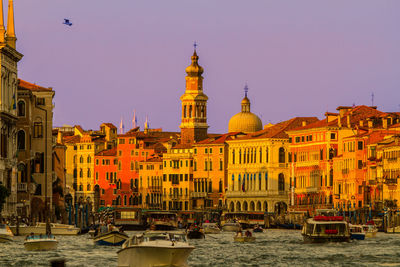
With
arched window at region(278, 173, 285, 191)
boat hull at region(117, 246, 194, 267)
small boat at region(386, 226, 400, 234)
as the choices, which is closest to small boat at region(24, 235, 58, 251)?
boat hull at region(117, 246, 194, 267)

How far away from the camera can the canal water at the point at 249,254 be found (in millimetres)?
68750

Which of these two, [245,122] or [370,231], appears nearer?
[370,231]

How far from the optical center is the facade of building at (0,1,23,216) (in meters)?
96.2

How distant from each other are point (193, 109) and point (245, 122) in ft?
19.9

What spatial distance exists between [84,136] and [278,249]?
108 metres

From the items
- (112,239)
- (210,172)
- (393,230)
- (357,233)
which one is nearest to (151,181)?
(210,172)

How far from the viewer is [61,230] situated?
10044 centimetres

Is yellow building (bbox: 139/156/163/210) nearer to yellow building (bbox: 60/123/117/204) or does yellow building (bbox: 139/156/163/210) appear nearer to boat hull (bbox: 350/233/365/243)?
yellow building (bbox: 60/123/117/204)

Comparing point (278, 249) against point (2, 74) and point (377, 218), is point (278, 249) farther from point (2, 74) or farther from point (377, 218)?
point (377, 218)

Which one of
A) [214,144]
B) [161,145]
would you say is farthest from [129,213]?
[161,145]

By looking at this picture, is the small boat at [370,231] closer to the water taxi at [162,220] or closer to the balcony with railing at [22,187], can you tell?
the water taxi at [162,220]

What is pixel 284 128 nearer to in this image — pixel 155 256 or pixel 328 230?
pixel 328 230

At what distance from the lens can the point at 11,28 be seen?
10344cm

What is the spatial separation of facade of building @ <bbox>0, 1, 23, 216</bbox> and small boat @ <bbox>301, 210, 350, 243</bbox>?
732 inches
